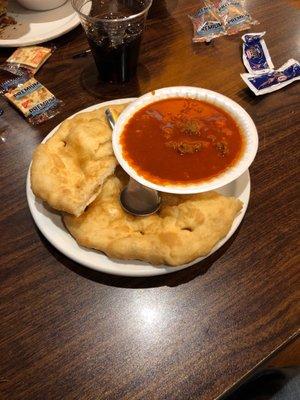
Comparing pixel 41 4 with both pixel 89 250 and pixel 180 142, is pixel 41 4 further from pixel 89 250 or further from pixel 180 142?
pixel 89 250

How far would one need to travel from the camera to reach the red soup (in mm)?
1265

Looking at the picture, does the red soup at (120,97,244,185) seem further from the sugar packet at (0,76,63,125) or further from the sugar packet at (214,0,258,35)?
the sugar packet at (214,0,258,35)

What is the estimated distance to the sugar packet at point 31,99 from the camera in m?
1.74

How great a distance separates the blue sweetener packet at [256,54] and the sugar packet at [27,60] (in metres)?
1.05

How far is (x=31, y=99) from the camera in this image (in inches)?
70.4

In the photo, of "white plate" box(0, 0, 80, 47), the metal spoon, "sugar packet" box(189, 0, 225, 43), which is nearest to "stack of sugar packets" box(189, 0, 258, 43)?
"sugar packet" box(189, 0, 225, 43)

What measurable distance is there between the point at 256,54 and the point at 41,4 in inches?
49.0

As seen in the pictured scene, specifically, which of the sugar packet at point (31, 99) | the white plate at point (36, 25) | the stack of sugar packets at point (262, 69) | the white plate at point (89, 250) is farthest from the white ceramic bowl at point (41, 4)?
the white plate at point (89, 250)

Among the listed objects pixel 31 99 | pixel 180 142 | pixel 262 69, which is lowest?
pixel 262 69

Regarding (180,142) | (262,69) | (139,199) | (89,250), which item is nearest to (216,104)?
(180,142)

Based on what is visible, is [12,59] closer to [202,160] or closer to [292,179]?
[202,160]

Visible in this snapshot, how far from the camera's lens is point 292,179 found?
1527 mm

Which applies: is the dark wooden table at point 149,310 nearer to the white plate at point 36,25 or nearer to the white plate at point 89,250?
the white plate at point 89,250

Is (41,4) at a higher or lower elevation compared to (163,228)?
higher
